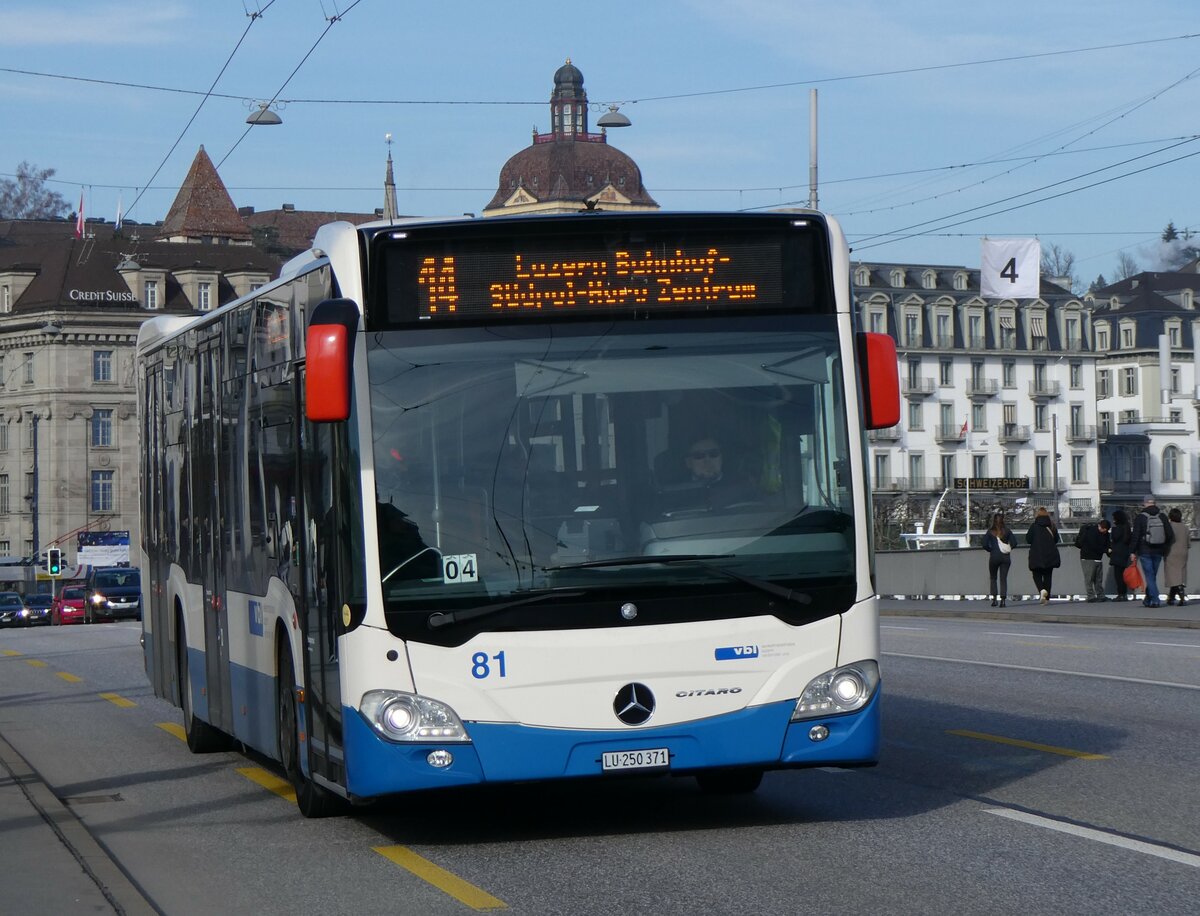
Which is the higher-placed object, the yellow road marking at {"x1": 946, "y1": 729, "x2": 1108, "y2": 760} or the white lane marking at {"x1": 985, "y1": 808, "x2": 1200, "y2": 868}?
the white lane marking at {"x1": 985, "y1": 808, "x2": 1200, "y2": 868}

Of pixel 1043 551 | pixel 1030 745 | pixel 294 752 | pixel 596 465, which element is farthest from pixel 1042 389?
pixel 596 465

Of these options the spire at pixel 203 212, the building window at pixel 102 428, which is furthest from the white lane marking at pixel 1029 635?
the spire at pixel 203 212

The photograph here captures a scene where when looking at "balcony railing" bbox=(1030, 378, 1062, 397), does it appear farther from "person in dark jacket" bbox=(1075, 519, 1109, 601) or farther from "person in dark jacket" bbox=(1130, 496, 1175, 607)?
"person in dark jacket" bbox=(1130, 496, 1175, 607)

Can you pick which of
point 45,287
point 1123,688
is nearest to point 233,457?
point 1123,688

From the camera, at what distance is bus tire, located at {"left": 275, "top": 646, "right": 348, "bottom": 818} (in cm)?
1039

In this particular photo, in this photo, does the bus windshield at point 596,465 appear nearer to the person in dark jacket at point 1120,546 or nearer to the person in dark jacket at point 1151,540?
the person in dark jacket at point 1151,540

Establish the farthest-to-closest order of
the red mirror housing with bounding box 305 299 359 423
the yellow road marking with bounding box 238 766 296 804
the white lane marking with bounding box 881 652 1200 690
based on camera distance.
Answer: the white lane marking with bounding box 881 652 1200 690 → the yellow road marking with bounding box 238 766 296 804 → the red mirror housing with bounding box 305 299 359 423

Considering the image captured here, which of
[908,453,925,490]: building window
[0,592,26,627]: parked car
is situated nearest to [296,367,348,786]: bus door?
[0,592,26,627]: parked car

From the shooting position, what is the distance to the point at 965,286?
125625 mm

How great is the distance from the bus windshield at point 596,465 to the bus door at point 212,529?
3.43m

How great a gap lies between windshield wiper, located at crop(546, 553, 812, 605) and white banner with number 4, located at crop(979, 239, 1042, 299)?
29776 millimetres

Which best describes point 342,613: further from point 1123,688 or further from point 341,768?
point 1123,688

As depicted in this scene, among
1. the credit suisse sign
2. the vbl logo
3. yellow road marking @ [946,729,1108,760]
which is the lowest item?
yellow road marking @ [946,729,1108,760]

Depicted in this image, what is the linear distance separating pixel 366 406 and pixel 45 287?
103 metres
